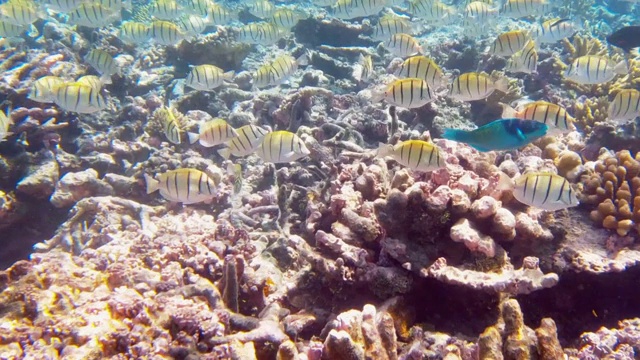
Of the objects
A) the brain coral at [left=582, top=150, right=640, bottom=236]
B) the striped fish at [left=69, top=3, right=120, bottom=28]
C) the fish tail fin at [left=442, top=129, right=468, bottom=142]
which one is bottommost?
the brain coral at [left=582, top=150, right=640, bottom=236]

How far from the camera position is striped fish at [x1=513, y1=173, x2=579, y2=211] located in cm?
326

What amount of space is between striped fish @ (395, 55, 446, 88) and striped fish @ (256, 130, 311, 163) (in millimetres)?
2097

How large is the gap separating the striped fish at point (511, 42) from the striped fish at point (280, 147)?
15.0 feet

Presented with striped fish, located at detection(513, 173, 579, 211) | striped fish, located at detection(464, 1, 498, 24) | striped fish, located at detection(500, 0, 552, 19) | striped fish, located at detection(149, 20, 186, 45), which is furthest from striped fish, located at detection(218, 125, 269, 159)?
striped fish, located at detection(464, 1, 498, 24)

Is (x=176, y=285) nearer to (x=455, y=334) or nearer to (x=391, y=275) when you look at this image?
(x=391, y=275)

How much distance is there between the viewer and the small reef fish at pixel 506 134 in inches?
117

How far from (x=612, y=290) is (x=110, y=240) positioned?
5.84 meters

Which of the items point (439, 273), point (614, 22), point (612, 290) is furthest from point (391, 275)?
point (614, 22)

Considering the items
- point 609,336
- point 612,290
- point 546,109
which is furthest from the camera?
point 546,109

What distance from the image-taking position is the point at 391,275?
3387mm

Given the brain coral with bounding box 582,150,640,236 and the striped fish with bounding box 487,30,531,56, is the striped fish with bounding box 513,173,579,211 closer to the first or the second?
the brain coral with bounding box 582,150,640,236

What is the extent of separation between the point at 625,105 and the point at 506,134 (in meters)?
3.40

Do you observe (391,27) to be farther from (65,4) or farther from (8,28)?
(8,28)

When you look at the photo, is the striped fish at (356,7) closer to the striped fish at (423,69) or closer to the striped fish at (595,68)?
the striped fish at (423,69)
